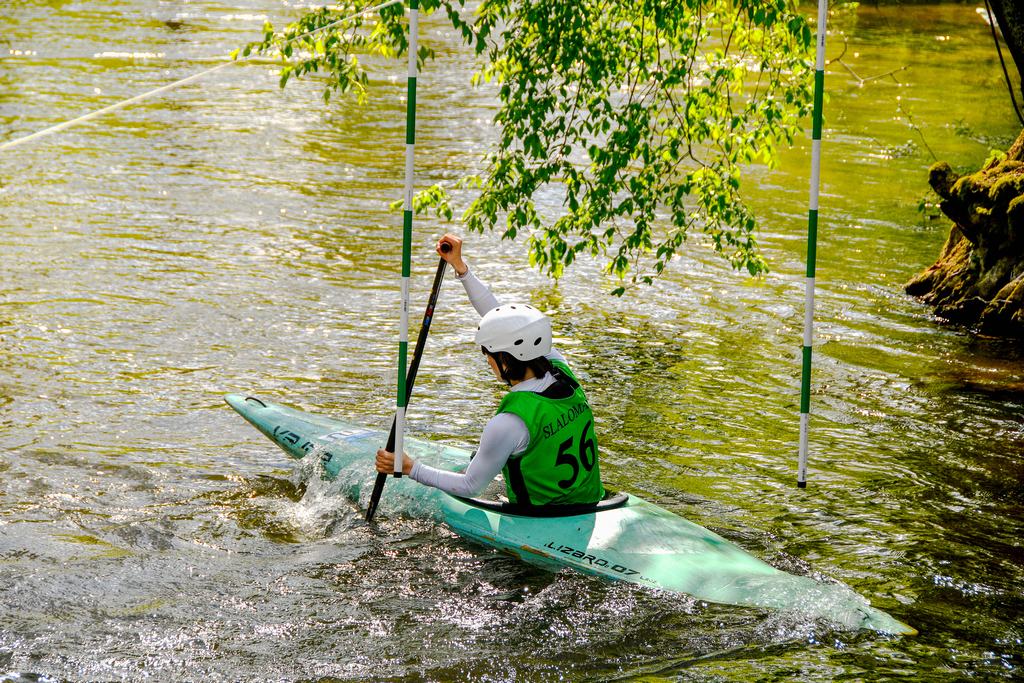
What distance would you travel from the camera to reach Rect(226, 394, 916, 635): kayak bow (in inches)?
174

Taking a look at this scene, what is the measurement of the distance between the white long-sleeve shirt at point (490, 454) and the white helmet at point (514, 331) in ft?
0.60

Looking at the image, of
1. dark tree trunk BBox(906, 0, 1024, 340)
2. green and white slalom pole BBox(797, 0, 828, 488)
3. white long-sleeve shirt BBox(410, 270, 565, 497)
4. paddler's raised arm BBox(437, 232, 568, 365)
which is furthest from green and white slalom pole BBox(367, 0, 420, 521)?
dark tree trunk BBox(906, 0, 1024, 340)

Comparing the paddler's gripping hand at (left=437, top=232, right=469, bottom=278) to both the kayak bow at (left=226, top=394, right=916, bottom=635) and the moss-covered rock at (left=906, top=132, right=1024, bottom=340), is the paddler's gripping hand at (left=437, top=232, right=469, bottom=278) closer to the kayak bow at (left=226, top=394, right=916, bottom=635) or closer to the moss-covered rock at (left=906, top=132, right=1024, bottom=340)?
the kayak bow at (left=226, top=394, right=916, bottom=635)

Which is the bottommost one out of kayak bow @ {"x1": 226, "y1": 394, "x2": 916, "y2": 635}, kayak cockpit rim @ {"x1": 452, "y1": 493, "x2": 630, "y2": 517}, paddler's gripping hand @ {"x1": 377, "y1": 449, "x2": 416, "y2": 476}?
kayak bow @ {"x1": 226, "y1": 394, "x2": 916, "y2": 635}

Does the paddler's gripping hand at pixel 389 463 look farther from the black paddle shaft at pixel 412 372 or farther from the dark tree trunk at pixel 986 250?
the dark tree trunk at pixel 986 250

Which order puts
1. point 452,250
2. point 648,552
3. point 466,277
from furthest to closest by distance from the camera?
1. point 466,277
2. point 452,250
3. point 648,552

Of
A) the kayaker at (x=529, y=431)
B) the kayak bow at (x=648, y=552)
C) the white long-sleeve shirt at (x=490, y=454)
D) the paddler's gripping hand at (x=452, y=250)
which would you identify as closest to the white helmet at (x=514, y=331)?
the kayaker at (x=529, y=431)

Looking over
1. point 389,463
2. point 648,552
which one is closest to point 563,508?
point 648,552

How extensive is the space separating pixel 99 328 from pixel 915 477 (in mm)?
5500

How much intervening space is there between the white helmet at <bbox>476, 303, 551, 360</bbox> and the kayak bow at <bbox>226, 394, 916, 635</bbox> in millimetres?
766

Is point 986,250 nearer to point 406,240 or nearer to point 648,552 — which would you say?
point 648,552

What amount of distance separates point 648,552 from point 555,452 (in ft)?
1.78

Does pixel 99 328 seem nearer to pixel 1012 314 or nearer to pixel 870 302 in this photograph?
pixel 870 302

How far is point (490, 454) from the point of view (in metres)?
4.60
